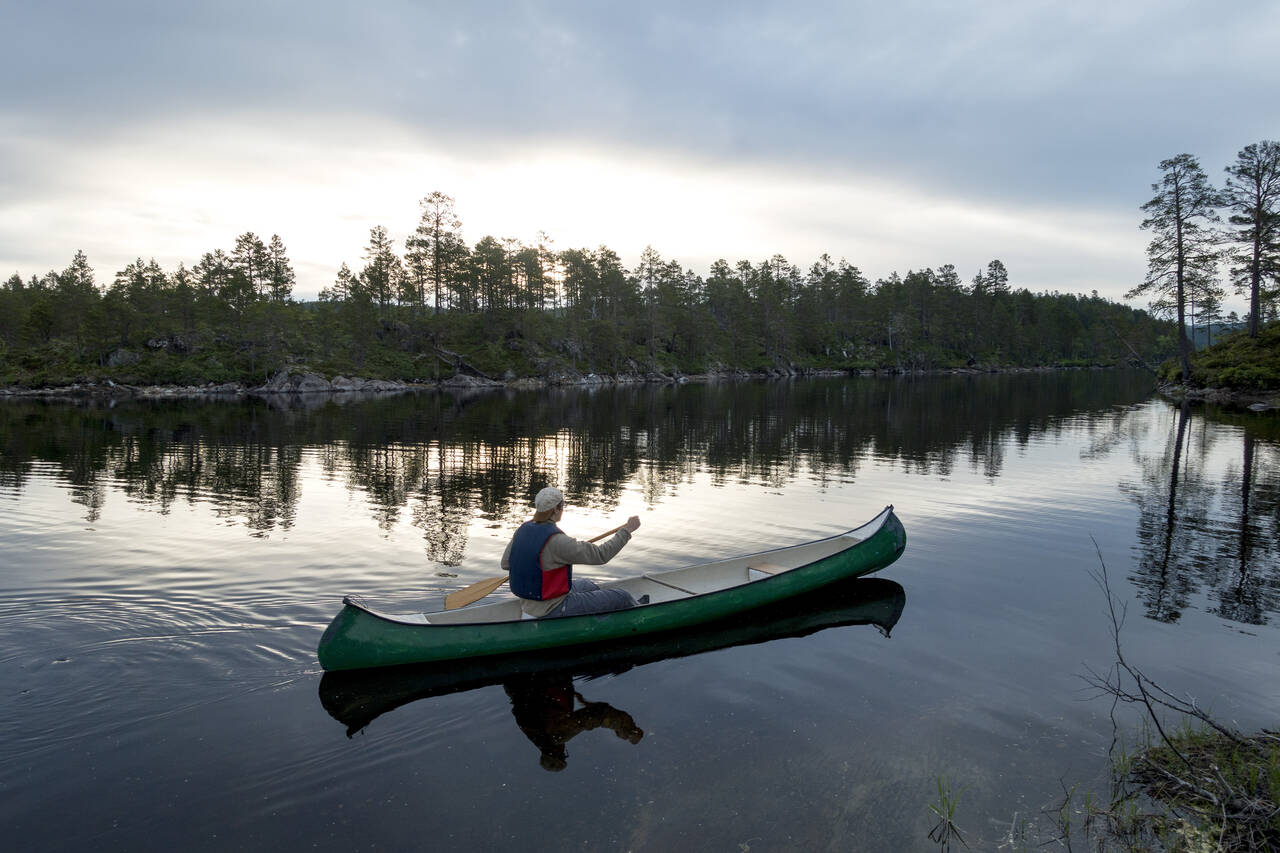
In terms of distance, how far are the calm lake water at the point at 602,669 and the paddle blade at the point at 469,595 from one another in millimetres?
932

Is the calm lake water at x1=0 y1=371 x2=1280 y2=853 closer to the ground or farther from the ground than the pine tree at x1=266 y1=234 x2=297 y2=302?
closer to the ground

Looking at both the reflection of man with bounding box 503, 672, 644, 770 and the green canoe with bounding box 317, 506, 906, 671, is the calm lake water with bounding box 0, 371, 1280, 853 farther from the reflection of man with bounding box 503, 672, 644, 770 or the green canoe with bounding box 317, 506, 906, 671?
the green canoe with bounding box 317, 506, 906, 671

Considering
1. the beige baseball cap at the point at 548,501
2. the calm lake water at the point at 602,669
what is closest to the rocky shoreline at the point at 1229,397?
the calm lake water at the point at 602,669

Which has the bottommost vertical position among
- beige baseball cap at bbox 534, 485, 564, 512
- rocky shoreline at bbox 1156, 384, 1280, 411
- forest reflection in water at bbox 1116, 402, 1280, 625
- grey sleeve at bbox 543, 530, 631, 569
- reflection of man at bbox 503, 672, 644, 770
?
reflection of man at bbox 503, 672, 644, 770

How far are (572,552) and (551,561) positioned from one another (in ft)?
1.20

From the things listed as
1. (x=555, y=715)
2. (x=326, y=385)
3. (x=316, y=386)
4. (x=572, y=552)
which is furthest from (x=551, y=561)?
(x=316, y=386)

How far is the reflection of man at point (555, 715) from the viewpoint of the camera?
22.8 ft

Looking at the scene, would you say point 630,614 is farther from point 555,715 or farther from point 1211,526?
point 1211,526

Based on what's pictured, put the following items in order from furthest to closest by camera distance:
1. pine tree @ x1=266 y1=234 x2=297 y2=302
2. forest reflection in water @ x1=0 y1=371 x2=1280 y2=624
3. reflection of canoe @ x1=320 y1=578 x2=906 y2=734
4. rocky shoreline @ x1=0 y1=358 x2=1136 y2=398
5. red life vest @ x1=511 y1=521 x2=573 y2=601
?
pine tree @ x1=266 y1=234 x2=297 y2=302 → rocky shoreline @ x1=0 y1=358 x2=1136 y2=398 → forest reflection in water @ x1=0 y1=371 x2=1280 y2=624 → red life vest @ x1=511 y1=521 x2=573 y2=601 → reflection of canoe @ x1=320 y1=578 x2=906 y2=734

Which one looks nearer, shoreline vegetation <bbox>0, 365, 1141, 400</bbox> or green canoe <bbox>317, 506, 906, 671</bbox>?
green canoe <bbox>317, 506, 906, 671</bbox>

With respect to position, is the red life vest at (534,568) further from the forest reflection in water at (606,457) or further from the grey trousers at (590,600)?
the forest reflection in water at (606,457)

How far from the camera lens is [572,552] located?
840 cm

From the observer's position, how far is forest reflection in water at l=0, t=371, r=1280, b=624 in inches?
598

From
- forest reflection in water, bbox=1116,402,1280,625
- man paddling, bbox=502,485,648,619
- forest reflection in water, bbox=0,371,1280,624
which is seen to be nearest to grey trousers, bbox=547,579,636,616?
man paddling, bbox=502,485,648,619
